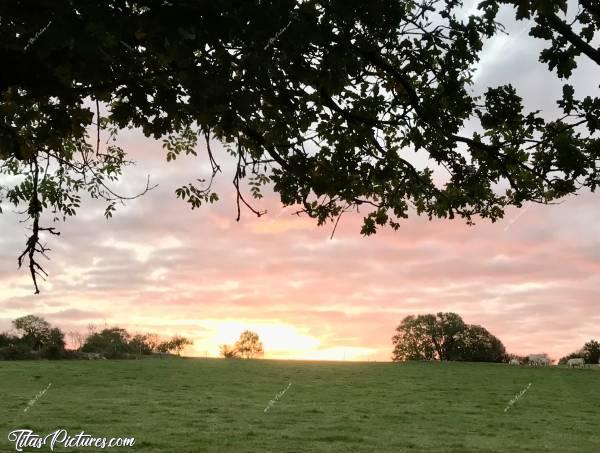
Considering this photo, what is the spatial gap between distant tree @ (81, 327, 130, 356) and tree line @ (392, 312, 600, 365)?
48138mm

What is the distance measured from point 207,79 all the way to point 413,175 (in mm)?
6364

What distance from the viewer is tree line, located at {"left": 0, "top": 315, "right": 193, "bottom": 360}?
68.1 metres

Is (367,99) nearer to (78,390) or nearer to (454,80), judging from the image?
(454,80)

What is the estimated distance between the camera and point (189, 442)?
21.8 meters

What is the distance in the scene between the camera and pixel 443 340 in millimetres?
106250

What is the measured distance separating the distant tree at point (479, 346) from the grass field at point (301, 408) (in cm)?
4359

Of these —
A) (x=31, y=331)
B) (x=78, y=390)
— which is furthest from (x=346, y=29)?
(x=31, y=331)

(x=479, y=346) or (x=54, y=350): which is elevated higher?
(x=479, y=346)

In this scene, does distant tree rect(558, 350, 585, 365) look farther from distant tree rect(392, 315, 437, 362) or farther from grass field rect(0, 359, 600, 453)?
grass field rect(0, 359, 600, 453)

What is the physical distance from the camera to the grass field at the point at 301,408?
23.1 metres

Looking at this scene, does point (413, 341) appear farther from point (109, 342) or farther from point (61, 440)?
point (61, 440)

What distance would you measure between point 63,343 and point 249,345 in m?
52.4

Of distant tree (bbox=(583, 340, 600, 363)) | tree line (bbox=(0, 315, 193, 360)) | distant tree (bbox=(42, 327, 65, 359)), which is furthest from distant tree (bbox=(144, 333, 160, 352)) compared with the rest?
distant tree (bbox=(583, 340, 600, 363))

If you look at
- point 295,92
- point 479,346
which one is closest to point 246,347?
point 479,346
